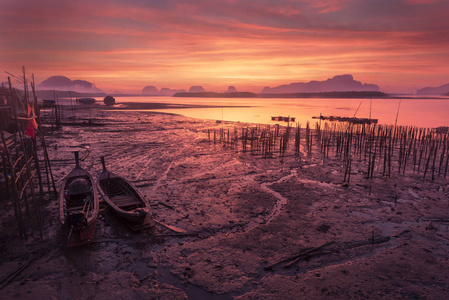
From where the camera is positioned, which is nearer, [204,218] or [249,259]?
[249,259]

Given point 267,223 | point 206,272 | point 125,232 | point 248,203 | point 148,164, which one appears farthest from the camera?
point 148,164

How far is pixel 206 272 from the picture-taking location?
7.77 metres

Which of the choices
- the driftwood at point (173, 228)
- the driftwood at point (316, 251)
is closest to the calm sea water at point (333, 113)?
the driftwood at point (316, 251)

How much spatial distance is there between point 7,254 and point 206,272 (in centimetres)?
660

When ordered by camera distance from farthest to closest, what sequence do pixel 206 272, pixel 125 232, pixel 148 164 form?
pixel 148 164 < pixel 125 232 < pixel 206 272

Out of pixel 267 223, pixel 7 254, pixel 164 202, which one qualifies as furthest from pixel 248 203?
pixel 7 254

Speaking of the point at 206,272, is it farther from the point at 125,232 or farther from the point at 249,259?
the point at 125,232

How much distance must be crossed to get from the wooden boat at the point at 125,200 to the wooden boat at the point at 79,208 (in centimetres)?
54

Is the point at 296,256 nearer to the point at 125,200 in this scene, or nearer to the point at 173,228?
the point at 173,228

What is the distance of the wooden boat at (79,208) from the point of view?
27.7 ft

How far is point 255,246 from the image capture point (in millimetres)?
8992

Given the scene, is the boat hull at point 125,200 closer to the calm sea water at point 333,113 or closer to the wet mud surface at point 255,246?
the wet mud surface at point 255,246

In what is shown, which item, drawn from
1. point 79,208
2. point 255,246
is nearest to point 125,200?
point 79,208

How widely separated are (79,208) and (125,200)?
5.95ft
